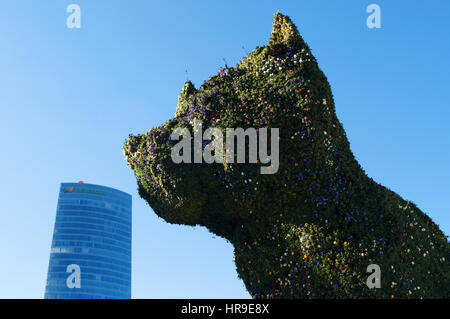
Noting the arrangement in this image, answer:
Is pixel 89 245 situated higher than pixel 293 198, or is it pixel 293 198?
pixel 89 245

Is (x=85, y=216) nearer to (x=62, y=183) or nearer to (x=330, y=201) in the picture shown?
(x=62, y=183)

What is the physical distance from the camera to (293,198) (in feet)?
34.7

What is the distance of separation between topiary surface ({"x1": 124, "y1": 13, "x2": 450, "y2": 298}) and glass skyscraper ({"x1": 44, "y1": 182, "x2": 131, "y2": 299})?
127220mm

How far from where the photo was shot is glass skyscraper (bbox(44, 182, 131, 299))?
436 ft

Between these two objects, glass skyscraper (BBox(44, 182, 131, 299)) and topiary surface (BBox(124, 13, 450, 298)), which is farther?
glass skyscraper (BBox(44, 182, 131, 299))

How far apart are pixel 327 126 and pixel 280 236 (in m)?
2.92

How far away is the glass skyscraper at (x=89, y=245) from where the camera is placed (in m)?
133

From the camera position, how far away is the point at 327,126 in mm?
11047

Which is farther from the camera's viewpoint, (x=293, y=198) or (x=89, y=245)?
(x=89, y=245)

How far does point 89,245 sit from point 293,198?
13650 centimetres

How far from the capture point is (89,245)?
138 meters

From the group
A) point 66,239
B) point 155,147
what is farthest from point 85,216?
point 155,147

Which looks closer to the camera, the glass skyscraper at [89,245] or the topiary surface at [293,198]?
the topiary surface at [293,198]

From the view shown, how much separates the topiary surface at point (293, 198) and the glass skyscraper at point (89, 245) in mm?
127220
